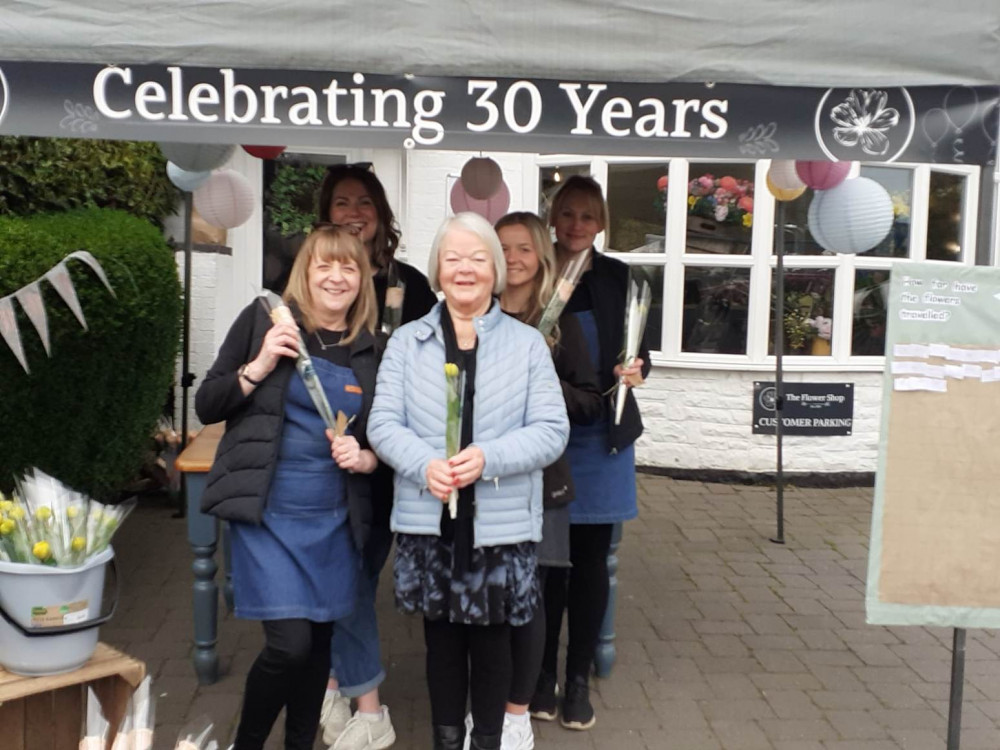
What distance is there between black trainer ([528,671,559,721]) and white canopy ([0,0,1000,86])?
2.14 m

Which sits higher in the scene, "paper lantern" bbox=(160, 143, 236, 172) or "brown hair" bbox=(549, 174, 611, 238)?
"paper lantern" bbox=(160, 143, 236, 172)

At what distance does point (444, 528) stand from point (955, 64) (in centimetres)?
183

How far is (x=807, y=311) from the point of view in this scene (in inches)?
292

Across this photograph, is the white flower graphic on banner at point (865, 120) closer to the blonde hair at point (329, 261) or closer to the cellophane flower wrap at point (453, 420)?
the cellophane flower wrap at point (453, 420)

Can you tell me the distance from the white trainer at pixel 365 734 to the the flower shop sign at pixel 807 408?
4693 millimetres

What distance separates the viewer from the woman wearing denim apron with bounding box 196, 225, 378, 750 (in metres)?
2.82

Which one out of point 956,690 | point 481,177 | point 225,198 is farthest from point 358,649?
point 225,198

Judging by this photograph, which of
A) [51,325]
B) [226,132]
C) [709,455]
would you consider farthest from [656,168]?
[226,132]

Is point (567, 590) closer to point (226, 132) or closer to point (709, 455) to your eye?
point (226, 132)

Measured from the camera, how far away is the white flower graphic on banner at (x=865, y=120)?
2.66 meters

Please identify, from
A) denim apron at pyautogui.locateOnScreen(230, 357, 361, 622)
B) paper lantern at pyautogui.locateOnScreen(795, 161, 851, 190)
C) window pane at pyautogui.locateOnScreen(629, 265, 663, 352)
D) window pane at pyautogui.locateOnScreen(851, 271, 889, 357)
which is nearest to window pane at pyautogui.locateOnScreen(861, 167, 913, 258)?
window pane at pyautogui.locateOnScreen(851, 271, 889, 357)

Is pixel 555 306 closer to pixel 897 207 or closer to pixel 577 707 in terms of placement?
pixel 577 707

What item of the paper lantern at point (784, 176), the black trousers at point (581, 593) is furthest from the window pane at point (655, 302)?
the black trousers at point (581, 593)

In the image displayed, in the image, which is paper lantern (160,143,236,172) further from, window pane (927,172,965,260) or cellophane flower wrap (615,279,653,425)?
window pane (927,172,965,260)
